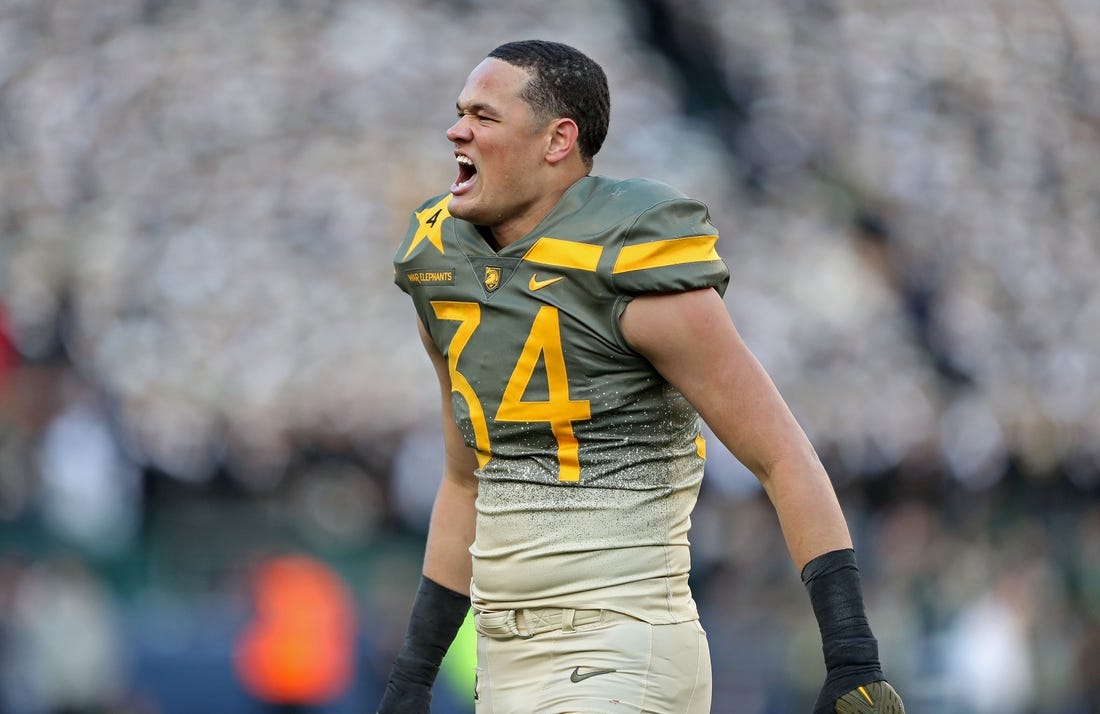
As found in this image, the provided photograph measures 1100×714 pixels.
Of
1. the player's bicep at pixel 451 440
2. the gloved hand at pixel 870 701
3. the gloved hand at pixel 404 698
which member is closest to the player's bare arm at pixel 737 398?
the gloved hand at pixel 870 701

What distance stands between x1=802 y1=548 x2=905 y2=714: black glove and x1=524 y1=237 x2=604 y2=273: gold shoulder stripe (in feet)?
2.28

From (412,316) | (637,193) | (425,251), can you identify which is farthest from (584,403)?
(412,316)

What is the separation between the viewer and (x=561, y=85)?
10.5ft

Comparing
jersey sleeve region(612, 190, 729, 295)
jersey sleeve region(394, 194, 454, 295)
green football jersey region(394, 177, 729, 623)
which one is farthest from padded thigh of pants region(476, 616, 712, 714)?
jersey sleeve region(394, 194, 454, 295)

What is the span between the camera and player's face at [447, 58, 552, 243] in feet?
10.4

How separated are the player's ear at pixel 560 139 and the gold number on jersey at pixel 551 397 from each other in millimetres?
337

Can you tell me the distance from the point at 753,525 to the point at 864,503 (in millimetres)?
Answer: 916

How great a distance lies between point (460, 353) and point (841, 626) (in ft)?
2.99

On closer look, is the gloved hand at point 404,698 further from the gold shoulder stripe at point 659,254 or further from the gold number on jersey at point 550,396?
the gold shoulder stripe at point 659,254

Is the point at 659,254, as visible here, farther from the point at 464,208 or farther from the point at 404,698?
the point at 404,698

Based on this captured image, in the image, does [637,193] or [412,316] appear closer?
[637,193]

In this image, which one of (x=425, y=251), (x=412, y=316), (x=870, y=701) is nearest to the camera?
(x=870, y=701)

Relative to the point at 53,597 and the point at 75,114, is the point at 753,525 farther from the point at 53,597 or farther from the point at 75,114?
the point at 75,114

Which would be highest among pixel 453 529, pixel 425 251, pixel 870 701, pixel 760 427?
pixel 425 251
